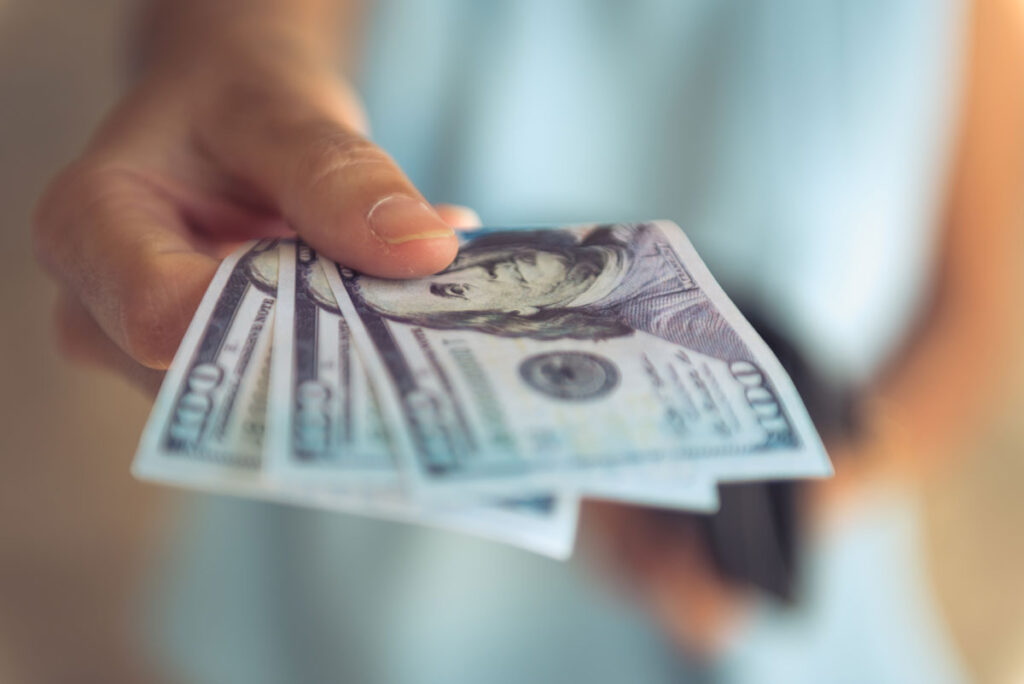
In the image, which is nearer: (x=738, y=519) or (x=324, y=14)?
(x=738, y=519)

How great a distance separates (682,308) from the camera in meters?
0.70

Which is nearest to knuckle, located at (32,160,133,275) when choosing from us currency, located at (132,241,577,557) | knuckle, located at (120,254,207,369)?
knuckle, located at (120,254,207,369)

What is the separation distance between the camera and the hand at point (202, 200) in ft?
2.25

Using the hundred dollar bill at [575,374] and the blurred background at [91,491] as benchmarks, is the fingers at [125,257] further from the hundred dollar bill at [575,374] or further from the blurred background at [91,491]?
the blurred background at [91,491]

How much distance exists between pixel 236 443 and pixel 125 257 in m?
0.28

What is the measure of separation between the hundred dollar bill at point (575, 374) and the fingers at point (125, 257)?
13 cm

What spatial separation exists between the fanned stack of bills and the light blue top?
462 millimetres

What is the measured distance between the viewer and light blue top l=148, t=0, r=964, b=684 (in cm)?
106

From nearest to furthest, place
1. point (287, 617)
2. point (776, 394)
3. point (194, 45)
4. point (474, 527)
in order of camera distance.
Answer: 1. point (474, 527)
2. point (776, 394)
3. point (194, 45)
4. point (287, 617)

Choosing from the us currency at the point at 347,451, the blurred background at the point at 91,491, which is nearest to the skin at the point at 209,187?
the us currency at the point at 347,451

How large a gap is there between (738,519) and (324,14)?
887mm

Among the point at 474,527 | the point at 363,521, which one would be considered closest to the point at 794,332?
the point at 363,521

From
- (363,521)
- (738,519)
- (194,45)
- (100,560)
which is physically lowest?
(100,560)

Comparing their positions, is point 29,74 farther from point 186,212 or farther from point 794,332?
point 794,332
